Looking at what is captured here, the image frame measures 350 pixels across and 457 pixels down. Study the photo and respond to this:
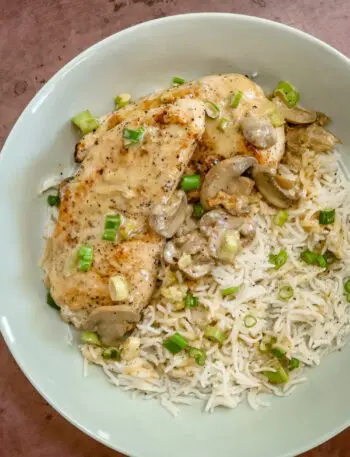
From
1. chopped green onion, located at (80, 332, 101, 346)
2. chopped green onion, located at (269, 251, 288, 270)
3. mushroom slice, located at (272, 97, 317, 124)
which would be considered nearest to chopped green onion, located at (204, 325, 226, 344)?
chopped green onion, located at (269, 251, 288, 270)

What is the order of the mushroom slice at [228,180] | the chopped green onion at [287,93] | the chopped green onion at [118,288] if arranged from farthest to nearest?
the chopped green onion at [287,93], the mushroom slice at [228,180], the chopped green onion at [118,288]

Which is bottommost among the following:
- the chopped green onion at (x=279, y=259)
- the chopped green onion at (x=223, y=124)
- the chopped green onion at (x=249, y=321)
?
the chopped green onion at (x=249, y=321)

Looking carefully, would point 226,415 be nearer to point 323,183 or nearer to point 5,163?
point 323,183

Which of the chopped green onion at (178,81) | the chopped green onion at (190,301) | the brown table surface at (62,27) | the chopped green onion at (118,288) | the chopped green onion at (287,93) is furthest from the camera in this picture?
the brown table surface at (62,27)

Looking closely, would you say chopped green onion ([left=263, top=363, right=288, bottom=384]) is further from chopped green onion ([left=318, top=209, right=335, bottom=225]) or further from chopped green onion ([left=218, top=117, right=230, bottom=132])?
chopped green onion ([left=218, top=117, right=230, bottom=132])

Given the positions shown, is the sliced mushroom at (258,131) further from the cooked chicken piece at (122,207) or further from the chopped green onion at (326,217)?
the chopped green onion at (326,217)

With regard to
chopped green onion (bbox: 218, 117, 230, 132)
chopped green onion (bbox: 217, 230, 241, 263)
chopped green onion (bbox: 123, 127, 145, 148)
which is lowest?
chopped green onion (bbox: 217, 230, 241, 263)

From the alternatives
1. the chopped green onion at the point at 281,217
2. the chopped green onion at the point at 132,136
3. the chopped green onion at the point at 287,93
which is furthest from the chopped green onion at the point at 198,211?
the chopped green onion at the point at 287,93
